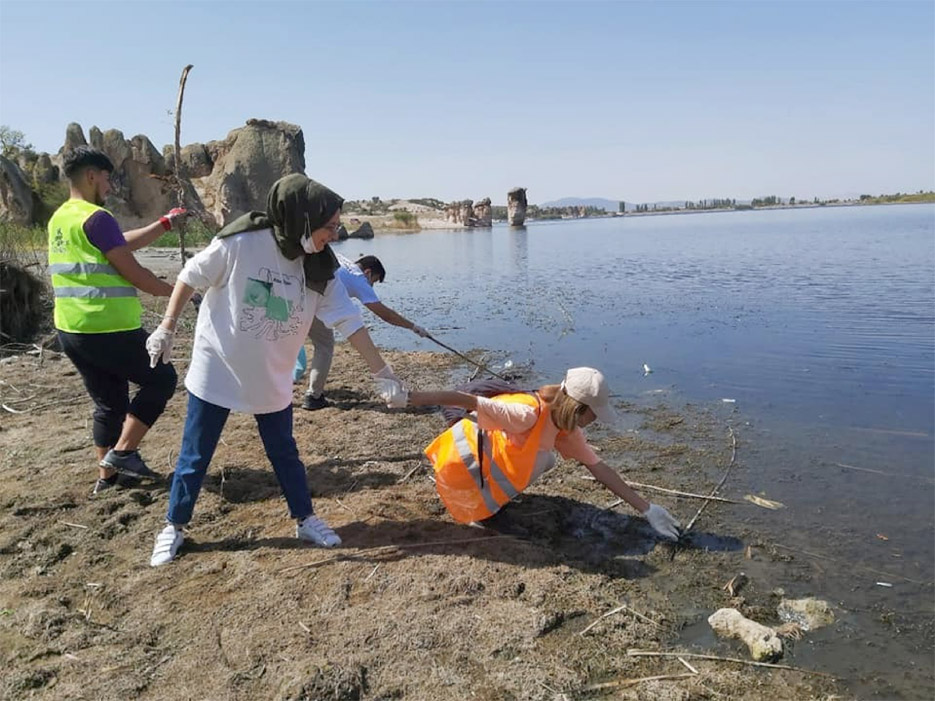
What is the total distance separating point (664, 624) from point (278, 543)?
6.91 feet

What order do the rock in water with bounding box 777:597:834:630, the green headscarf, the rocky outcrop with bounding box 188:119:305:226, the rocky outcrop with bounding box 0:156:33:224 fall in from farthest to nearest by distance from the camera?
the rocky outcrop with bounding box 188:119:305:226, the rocky outcrop with bounding box 0:156:33:224, the rock in water with bounding box 777:597:834:630, the green headscarf

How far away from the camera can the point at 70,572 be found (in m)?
3.24

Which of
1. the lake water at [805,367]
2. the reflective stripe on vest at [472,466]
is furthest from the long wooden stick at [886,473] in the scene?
the reflective stripe on vest at [472,466]

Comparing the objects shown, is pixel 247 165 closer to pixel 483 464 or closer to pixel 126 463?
pixel 126 463

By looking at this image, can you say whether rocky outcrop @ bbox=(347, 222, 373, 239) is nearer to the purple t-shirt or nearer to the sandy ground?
the sandy ground

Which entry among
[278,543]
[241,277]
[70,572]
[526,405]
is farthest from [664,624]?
[70,572]

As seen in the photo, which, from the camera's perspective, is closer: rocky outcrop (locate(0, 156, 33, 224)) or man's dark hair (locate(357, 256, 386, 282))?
man's dark hair (locate(357, 256, 386, 282))

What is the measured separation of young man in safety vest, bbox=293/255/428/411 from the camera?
5758 mm

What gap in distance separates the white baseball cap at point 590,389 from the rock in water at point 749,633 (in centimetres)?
112

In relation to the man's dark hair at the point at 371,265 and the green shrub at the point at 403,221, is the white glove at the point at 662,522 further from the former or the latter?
the green shrub at the point at 403,221

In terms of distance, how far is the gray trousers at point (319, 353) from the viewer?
6207 millimetres

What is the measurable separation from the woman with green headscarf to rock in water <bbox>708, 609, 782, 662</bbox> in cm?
195

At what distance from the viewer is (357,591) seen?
10.1 feet

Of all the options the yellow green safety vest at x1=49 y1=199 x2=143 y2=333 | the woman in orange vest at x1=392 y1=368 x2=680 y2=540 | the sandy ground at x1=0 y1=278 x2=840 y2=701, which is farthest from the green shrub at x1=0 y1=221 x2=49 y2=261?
the woman in orange vest at x1=392 y1=368 x2=680 y2=540
